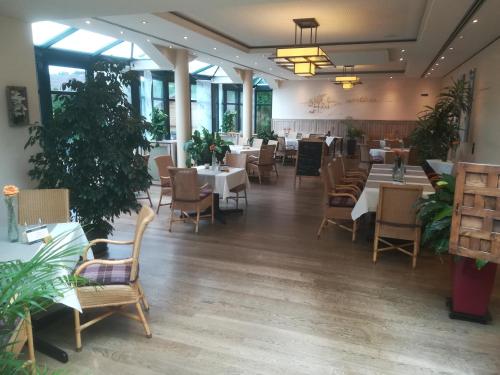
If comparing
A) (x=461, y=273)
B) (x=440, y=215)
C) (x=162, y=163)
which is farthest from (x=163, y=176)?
(x=461, y=273)

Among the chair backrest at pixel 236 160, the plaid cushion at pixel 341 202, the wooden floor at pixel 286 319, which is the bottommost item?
the wooden floor at pixel 286 319

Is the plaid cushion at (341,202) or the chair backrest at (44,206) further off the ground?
the chair backrest at (44,206)

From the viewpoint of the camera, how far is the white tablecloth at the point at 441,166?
743 cm

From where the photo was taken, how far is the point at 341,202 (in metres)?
5.33

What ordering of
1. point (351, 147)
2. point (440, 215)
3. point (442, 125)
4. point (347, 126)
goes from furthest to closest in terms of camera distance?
point (347, 126) < point (351, 147) < point (442, 125) < point (440, 215)

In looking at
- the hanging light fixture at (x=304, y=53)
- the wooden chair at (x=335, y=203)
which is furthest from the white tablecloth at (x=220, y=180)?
the hanging light fixture at (x=304, y=53)

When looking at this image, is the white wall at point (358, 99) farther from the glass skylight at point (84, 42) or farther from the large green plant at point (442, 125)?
the glass skylight at point (84, 42)

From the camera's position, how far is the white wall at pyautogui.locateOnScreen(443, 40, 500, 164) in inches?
245

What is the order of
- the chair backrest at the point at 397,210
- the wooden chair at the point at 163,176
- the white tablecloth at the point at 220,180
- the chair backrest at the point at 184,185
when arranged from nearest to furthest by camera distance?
the chair backrest at the point at 397,210, the chair backrest at the point at 184,185, the white tablecloth at the point at 220,180, the wooden chair at the point at 163,176

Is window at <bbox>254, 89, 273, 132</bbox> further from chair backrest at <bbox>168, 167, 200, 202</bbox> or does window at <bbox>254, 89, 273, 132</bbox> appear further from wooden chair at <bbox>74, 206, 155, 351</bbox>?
wooden chair at <bbox>74, 206, 155, 351</bbox>

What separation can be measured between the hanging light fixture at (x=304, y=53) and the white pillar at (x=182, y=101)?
9.04 ft

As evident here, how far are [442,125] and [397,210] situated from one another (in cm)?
440

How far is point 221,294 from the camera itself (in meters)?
3.66

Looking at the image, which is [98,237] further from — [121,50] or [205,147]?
[121,50]
